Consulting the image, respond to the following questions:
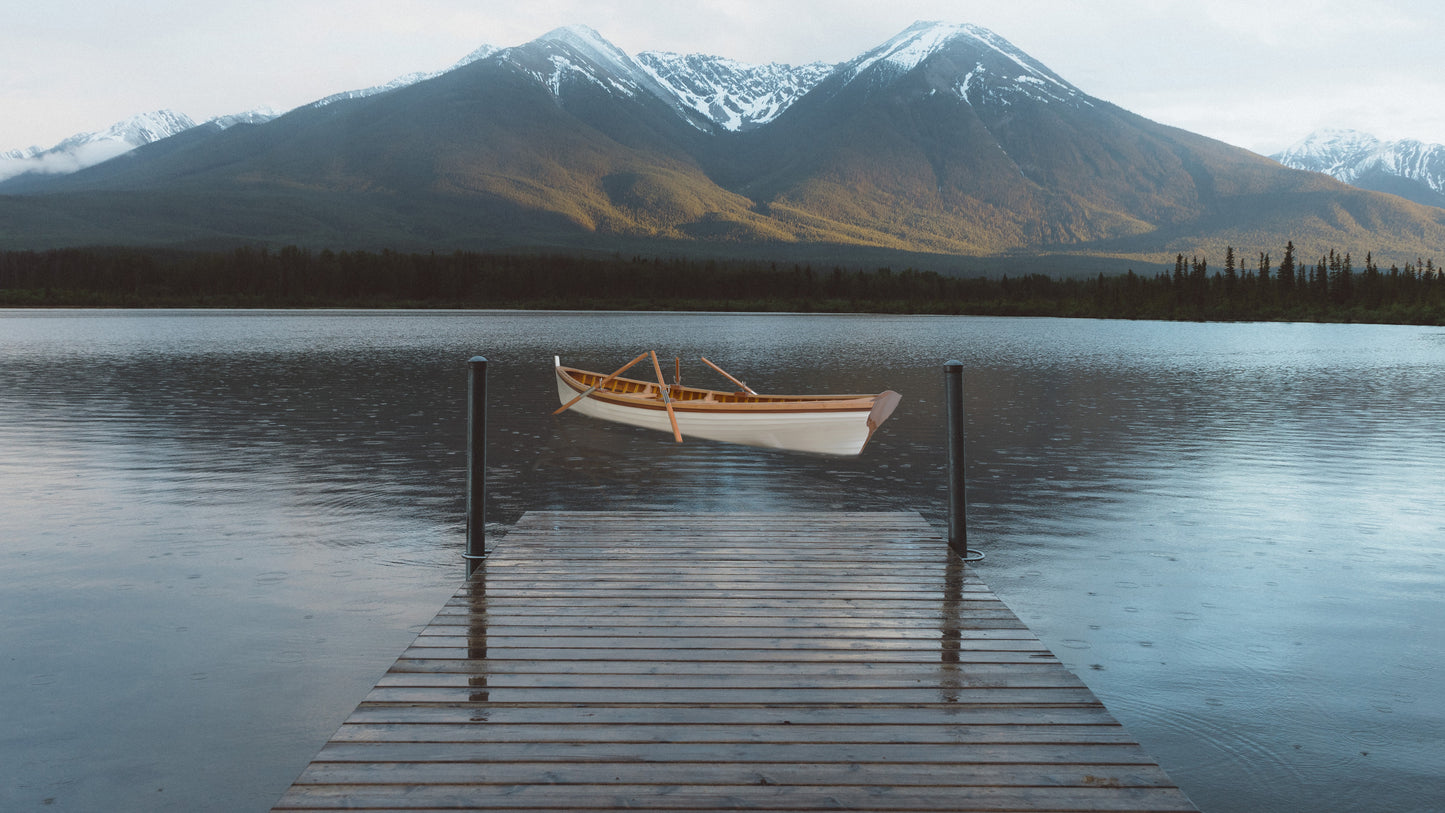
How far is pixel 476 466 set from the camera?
31.3 feet

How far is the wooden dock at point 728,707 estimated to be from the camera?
451 cm

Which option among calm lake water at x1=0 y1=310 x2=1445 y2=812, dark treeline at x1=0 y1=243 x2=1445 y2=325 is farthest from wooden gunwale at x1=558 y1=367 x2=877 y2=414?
dark treeline at x1=0 y1=243 x2=1445 y2=325

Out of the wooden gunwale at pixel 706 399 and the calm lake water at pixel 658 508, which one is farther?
the wooden gunwale at pixel 706 399

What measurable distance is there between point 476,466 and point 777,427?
9.96 m

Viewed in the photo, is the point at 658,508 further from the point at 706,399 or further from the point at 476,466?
the point at 706,399

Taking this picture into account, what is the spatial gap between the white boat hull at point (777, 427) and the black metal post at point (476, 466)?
893 centimetres

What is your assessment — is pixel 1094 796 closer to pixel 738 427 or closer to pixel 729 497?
pixel 729 497

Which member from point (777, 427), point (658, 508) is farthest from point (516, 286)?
point (658, 508)

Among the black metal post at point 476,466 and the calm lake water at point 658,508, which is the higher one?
the black metal post at point 476,466

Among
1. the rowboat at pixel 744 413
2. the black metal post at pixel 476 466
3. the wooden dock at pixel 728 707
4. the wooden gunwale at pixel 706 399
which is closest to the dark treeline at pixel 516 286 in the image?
the wooden gunwale at pixel 706 399

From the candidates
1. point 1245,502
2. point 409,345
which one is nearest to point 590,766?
point 1245,502

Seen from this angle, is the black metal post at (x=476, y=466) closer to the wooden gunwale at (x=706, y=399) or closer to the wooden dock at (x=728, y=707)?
the wooden dock at (x=728, y=707)

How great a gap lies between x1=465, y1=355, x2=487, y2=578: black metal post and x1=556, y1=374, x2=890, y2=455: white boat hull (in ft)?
29.3

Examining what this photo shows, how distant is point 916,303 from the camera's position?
514 ft
